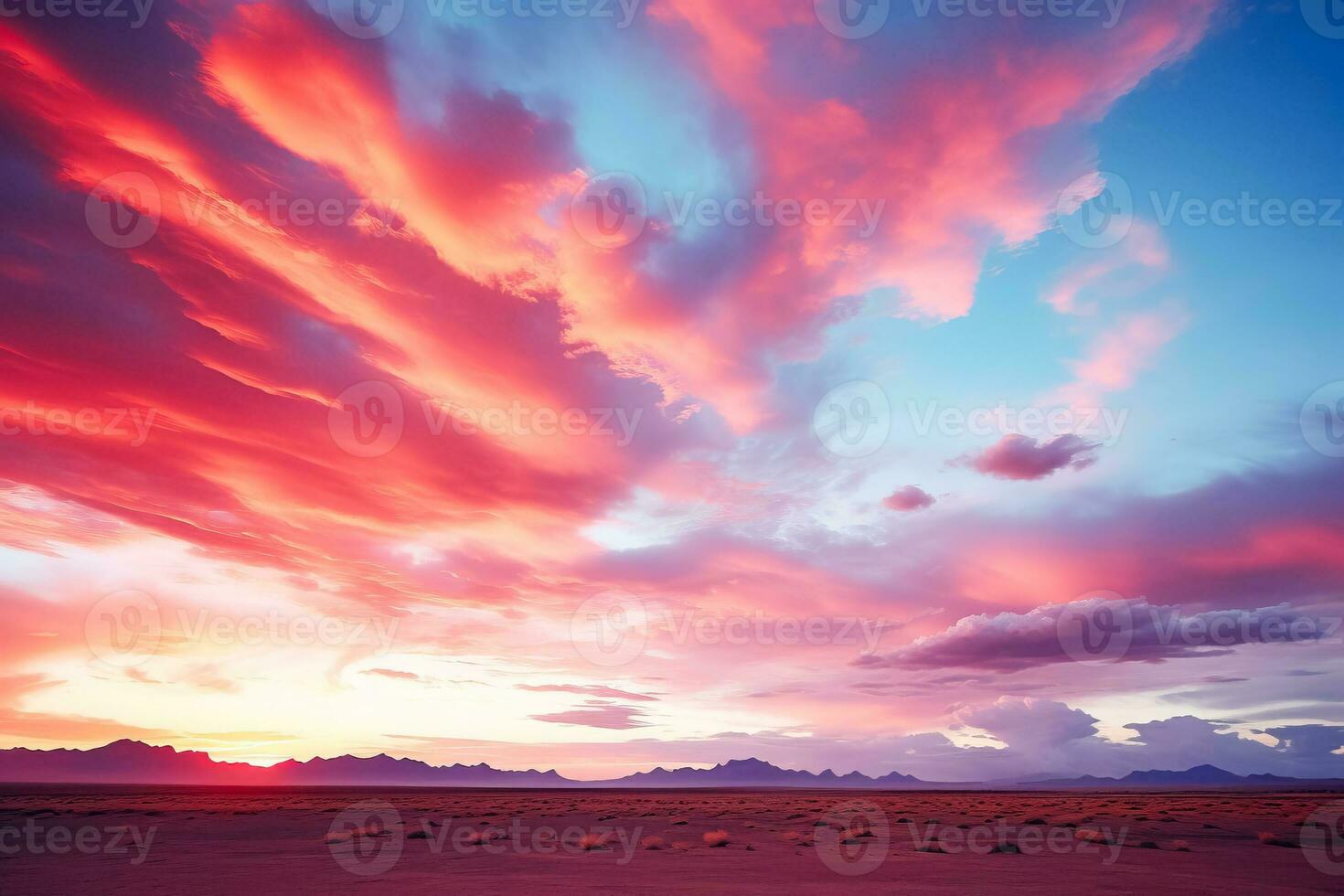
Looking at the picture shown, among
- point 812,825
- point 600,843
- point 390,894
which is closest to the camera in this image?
point 390,894

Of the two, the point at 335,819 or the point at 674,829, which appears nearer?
the point at 674,829

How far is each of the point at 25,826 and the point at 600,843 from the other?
32720 millimetres

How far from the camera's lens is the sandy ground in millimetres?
17719

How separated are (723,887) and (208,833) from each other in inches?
1149

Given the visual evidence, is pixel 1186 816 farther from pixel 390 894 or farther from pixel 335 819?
pixel 335 819

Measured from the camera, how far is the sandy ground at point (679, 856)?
698 inches

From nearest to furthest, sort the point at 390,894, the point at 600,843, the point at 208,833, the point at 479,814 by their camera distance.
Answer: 1. the point at 390,894
2. the point at 600,843
3. the point at 208,833
4. the point at 479,814

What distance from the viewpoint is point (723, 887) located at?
1712 cm

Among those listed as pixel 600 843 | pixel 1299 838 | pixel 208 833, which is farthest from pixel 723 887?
pixel 208 833

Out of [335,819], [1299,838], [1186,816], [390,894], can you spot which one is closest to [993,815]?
[1186,816]

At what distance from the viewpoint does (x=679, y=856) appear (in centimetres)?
2303

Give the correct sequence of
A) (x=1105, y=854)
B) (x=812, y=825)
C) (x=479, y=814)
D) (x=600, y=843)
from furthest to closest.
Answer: (x=479, y=814), (x=812, y=825), (x=600, y=843), (x=1105, y=854)

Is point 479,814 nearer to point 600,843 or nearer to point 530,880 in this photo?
point 600,843

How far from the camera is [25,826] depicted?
35500mm
